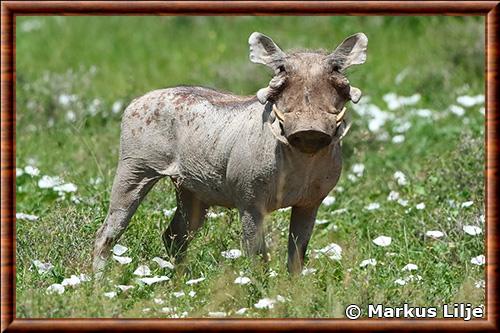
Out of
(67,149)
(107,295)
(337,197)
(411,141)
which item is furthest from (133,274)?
(411,141)

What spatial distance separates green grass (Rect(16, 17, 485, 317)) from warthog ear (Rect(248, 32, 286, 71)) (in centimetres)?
104

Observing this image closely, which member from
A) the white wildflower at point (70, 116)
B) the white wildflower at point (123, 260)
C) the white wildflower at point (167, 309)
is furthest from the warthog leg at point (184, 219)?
the white wildflower at point (70, 116)

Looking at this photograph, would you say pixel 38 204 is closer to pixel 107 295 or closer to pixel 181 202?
pixel 181 202

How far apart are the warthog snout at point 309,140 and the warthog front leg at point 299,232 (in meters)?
0.64

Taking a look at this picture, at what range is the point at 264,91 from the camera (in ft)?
18.8

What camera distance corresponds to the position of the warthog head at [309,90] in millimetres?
5508

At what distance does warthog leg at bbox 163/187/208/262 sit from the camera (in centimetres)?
668

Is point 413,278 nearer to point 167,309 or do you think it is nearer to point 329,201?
point 167,309

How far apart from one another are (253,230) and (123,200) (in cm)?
96

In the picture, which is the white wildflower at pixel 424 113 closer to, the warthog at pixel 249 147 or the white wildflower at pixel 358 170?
the white wildflower at pixel 358 170

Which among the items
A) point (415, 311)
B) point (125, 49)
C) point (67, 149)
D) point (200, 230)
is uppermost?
point (125, 49)

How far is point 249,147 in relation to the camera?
19.5 feet

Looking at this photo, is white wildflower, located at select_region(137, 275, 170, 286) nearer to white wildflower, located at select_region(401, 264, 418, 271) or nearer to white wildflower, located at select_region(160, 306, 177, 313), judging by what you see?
white wildflower, located at select_region(160, 306, 177, 313)

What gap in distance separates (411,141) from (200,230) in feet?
10.6
